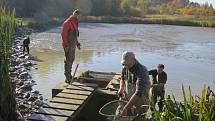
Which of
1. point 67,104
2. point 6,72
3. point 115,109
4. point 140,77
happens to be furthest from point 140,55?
point 140,77

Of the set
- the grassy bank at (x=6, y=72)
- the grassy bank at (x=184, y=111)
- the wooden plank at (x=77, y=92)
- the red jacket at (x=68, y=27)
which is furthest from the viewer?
the red jacket at (x=68, y=27)

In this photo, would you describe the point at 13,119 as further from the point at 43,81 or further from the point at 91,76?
the point at 43,81

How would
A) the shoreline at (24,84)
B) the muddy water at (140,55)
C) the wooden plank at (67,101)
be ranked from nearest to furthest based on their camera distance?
1. the wooden plank at (67,101)
2. the shoreline at (24,84)
3. the muddy water at (140,55)

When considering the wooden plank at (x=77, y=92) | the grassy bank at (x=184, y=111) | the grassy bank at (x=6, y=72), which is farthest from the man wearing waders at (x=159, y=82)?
the grassy bank at (x=184, y=111)

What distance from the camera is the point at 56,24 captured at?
43188 mm

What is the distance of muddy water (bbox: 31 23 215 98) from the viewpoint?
15.6 metres

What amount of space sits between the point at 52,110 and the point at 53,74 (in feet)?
29.9

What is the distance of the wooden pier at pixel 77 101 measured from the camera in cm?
656

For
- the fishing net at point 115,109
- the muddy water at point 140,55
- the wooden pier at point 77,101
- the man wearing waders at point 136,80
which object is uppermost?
the man wearing waders at point 136,80

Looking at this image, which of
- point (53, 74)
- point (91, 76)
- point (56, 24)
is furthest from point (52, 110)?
point (56, 24)

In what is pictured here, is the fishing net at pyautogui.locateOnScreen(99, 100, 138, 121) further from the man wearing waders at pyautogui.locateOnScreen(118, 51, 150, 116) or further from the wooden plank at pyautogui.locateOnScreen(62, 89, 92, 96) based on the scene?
the wooden plank at pyautogui.locateOnScreen(62, 89, 92, 96)

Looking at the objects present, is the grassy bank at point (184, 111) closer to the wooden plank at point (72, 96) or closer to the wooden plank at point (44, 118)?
the wooden plank at point (44, 118)

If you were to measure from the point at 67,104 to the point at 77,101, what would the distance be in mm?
285

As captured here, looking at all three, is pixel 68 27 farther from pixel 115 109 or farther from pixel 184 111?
pixel 184 111
